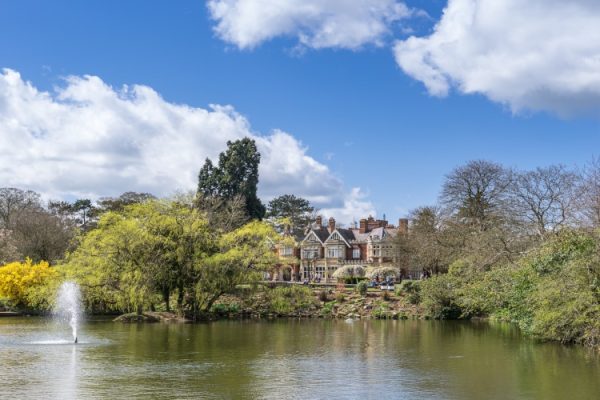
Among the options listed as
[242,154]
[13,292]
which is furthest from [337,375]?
[242,154]

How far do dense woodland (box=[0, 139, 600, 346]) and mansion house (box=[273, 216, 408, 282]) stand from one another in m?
19.8

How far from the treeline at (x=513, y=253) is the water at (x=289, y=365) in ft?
6.74

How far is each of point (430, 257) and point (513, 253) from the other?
683 inches

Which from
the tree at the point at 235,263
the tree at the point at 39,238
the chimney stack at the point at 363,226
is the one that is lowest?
the tree at the point at 235,263

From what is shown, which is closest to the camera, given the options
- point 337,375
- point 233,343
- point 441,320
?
point 337,375

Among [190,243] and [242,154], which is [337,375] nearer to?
[190,243]

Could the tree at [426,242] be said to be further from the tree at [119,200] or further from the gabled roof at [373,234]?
the tree at [119,200]

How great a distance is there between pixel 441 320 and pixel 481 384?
2981cm

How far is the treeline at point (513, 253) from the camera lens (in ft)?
93.1

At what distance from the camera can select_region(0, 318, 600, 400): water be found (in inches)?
722

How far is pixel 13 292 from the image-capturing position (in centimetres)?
4997

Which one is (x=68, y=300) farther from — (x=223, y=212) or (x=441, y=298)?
(x=441, y=298)

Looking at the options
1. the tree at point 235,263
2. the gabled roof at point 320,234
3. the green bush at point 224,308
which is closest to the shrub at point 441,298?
the tree at point 235,263

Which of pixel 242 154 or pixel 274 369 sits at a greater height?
pixel 242 154
